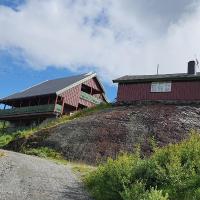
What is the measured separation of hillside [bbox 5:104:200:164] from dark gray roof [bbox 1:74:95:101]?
18287 millimetres

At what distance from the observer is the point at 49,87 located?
59.9 meters

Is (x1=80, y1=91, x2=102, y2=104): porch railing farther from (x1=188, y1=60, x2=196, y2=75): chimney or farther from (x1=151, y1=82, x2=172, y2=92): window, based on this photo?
(x1=188, y1=60, x2=196, y2=75): chimney

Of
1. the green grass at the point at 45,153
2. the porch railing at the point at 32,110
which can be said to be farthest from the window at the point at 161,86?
the green grass at the point at 45,153

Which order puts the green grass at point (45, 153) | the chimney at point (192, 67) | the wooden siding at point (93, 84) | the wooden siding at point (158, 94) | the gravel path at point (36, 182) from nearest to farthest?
1. the gravel path at point (36, 182)
2. the green grass at point (45, 153)
3. the wooden siding at point (158, 94)
4. the chimney at point (192, 67)
5. the wooden siding at point (93, 84)

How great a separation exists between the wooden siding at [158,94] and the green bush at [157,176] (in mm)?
27561

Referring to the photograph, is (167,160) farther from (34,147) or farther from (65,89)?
(65,89)

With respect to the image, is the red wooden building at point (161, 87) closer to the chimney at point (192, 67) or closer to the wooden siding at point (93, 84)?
the chimney at point (192, 67)

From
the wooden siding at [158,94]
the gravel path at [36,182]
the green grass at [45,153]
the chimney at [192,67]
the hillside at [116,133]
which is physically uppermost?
the chimney at [192,67]

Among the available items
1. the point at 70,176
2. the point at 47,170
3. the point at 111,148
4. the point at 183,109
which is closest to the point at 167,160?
the point at 70,176

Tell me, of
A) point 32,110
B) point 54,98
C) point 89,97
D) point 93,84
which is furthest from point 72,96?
point 93,84

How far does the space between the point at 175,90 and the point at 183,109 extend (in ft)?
21.2

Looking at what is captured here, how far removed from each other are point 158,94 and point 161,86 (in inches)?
39.9

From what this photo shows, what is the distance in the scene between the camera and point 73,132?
34625mm

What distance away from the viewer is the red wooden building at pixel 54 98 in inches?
2149
